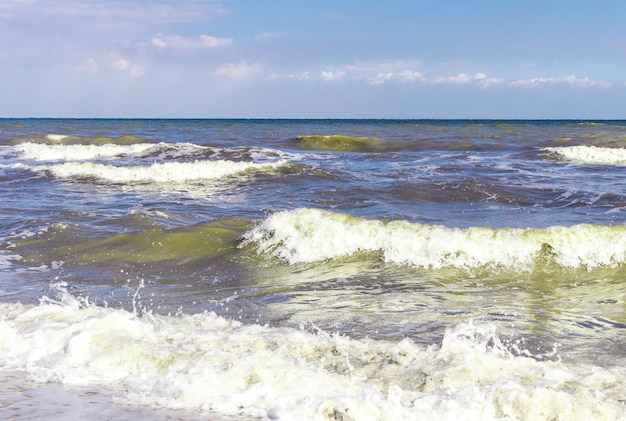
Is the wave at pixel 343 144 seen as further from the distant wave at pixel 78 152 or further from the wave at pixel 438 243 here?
the wave at pixel 438 243

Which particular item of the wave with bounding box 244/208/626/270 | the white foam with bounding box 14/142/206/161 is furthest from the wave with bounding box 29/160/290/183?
the wave with bounding box 244/208/626/270

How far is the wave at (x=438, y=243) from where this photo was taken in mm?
8219

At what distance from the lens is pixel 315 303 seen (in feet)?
20.9

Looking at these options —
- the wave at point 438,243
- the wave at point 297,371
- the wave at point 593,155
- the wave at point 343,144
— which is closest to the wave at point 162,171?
the wave at point 438,243

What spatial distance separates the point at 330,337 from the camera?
16.8 ft

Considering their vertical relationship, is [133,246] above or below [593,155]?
below

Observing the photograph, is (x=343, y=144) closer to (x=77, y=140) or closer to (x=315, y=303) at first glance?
(x=77, y=140)

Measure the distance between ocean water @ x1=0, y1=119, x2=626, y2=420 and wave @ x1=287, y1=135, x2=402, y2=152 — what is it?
15.1 meters

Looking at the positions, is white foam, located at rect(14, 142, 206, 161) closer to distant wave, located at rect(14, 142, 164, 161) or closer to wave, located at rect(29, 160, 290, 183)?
distant wave, located at rect(14, 142, 164, 161)

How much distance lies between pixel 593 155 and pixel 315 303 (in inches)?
808

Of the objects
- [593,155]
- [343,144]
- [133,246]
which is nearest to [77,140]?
[343,144]

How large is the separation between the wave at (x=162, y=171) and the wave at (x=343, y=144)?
36.8 feet

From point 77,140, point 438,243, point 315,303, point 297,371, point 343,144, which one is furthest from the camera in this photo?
point 77,140

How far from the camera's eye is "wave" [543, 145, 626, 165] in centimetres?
2256
